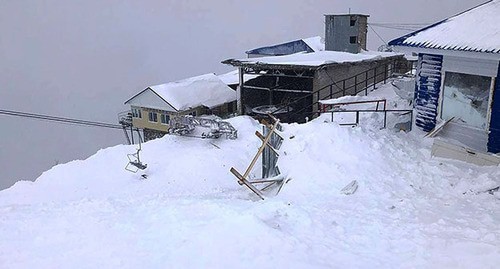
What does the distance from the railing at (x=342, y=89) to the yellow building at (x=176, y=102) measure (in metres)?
6.76

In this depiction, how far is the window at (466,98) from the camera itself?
1159 cm

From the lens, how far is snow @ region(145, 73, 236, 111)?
27.0 m

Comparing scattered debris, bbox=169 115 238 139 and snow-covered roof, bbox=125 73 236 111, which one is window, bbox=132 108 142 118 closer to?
snow-covered roof, bbox=125 73 236 111

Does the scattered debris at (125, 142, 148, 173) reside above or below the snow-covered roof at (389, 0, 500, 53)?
below

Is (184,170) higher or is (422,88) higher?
(422,88)

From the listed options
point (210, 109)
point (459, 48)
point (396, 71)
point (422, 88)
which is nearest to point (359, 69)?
point (396, 71)

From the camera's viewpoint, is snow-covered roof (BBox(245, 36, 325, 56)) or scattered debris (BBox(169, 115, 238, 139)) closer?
scattered debris (BBox(169, 115, 238, 139))

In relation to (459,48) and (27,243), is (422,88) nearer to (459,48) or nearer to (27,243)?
(459,48)

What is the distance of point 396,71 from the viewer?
101 feet

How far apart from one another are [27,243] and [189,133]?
13.9m

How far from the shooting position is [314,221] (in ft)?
25.1

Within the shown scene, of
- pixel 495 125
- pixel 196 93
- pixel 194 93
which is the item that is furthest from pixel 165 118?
pixel 495 125

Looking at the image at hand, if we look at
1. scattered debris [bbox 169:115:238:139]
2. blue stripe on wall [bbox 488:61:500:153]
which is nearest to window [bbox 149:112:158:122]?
scattered debris [bbox 169:115:238:139]

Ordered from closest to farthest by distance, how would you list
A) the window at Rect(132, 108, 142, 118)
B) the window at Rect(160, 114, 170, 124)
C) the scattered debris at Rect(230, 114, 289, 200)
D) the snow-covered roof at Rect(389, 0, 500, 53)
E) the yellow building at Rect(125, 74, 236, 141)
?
the snow-covered roof at Rect(389, 0, 500, 53) → the scattered debris at Rect(230, 114, 289, 200) → the yellow building at Rect(125, 74, 236, 141) → the window at Rect(160, 114, 170, 124) → the window at Rect(132, 108, 142, 118)
